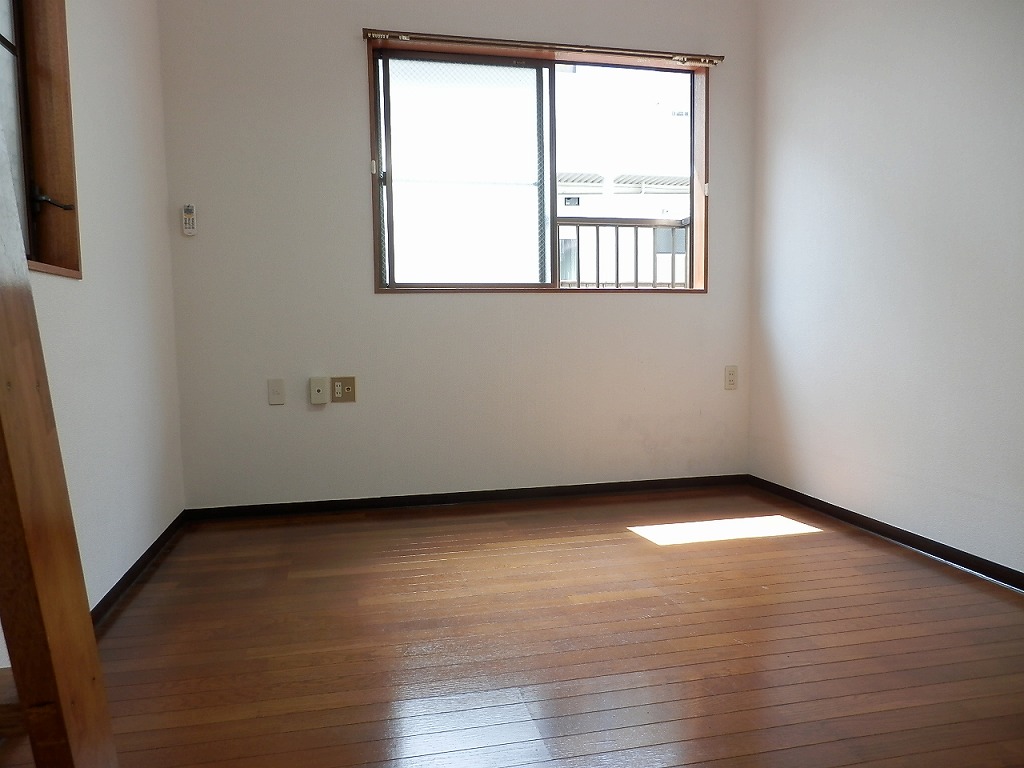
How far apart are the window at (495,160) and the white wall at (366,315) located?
85 millimetres

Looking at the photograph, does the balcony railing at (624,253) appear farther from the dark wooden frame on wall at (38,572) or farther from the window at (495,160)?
the dark wooden frame on wall at (38,572)

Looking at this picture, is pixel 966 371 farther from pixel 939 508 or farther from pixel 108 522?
pixel 108 522

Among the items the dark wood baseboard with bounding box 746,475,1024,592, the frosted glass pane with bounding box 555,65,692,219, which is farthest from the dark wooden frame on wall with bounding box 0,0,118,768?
the frosted glass pane with bounding box 555,65,692,219

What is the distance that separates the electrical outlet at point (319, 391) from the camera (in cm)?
305

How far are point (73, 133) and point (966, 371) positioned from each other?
2.91 m

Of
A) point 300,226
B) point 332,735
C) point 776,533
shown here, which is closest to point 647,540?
point 776,533

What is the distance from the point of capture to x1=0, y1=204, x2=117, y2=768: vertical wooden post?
0.86m

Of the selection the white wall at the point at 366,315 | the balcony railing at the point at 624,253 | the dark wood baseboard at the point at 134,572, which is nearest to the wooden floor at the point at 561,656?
the dark wood baseboard at the point at 134,572

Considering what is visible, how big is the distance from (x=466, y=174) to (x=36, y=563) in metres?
2.70

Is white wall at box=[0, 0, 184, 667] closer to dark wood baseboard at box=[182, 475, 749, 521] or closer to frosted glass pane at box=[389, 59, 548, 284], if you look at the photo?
dark wood baseboard at box=[182, 475, 749, 521]

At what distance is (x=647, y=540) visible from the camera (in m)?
2.67

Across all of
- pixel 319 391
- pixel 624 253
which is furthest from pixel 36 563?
pixel 624 253

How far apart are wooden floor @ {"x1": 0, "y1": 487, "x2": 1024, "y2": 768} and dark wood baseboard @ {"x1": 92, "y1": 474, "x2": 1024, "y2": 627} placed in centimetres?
7

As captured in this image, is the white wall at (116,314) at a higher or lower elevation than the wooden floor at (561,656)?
higher
